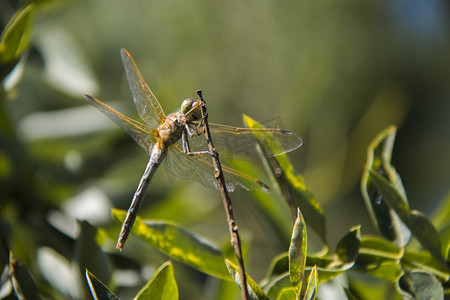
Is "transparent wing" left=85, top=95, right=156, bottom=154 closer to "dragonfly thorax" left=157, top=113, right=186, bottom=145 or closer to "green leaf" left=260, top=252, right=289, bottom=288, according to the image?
"dragonfly thorax" left=157, top=113, right=186, bottom=145

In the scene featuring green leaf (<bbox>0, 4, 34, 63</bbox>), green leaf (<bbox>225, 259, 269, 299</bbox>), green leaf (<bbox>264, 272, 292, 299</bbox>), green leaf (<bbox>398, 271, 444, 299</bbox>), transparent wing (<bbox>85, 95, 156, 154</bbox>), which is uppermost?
green leaf (<bbox>0, 4, 34, 63</bbox>)

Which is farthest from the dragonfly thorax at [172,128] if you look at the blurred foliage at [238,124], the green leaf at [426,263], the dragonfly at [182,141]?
the green leaf at [426,263]

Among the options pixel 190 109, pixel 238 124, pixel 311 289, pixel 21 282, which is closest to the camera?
pixel 311 289

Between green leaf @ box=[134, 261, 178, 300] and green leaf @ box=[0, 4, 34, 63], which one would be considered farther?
green leaf @ box=[0, 4, 34, 63]

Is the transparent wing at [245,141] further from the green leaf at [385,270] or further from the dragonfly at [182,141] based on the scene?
the green leaf at [385,270]

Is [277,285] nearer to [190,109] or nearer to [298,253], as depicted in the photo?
[298,253]

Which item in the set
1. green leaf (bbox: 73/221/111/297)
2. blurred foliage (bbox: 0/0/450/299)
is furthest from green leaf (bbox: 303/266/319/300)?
green leaf (bbox: 73/221/111/297)

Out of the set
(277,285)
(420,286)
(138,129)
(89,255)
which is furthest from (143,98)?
(420,286)
